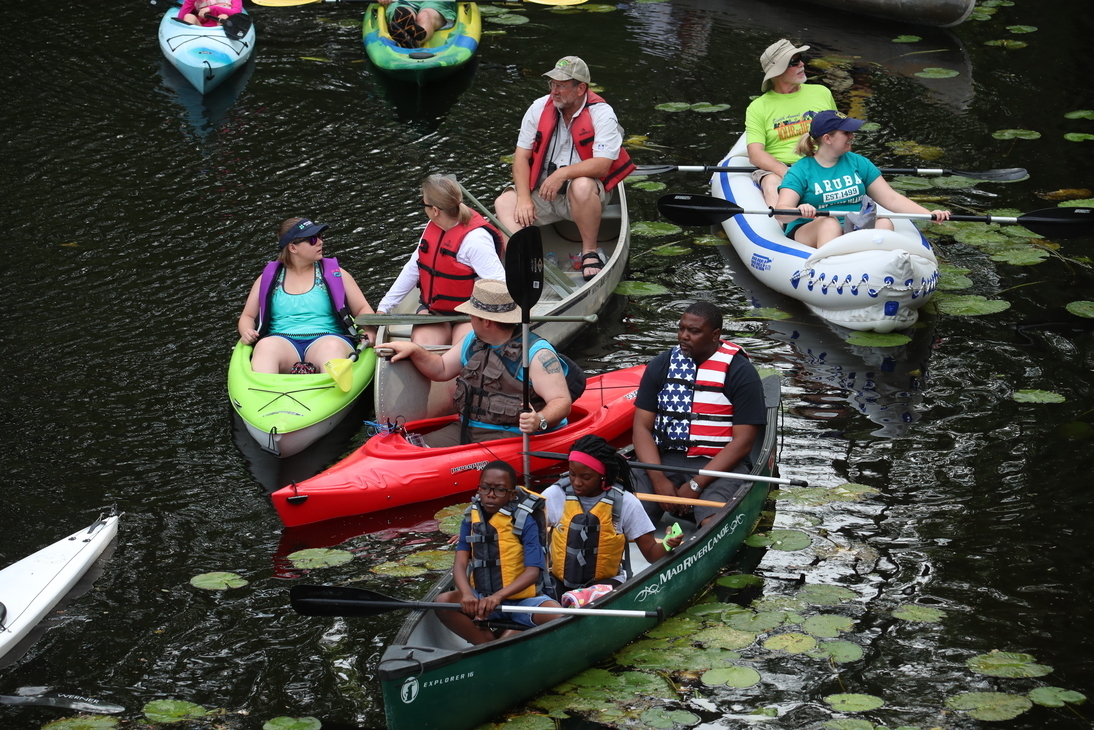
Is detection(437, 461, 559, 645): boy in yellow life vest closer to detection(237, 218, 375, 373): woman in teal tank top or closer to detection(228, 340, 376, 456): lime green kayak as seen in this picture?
detection(228, 340, 376, 456): lime green kayak

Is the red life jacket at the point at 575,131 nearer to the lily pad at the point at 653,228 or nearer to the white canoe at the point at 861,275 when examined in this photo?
the lily pad at the point at 653,228

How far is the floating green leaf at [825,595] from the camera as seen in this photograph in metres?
4.95

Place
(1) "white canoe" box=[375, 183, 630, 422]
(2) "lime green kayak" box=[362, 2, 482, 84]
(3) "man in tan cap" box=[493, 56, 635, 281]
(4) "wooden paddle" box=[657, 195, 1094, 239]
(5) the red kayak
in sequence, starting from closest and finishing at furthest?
1. (5) the red kayak
2. (1) "white canoe" box=[375, 183, 630, 422]
3. (4) "wooden paddle" box=[657, 195, 1094, 239]
4. (3) "man in tan cap" box=[493, 56, 635, 281]
5. (2) "lime green kayak" box=[362, 2, 482, 84]

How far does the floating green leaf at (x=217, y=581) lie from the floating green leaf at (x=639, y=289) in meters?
3.54

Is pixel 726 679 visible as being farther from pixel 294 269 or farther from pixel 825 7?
pixel 825 7

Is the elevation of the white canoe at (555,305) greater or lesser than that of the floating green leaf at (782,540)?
greater

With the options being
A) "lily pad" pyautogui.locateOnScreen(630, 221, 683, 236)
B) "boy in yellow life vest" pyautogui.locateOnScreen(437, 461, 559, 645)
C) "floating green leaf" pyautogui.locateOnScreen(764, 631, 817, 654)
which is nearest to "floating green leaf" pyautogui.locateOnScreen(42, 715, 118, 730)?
"boy in yellow life vest" pyautogui.locateOnScreen(437, 461, 559, 645)

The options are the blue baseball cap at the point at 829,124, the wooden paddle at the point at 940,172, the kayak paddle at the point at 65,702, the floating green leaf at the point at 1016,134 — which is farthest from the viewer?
the floating green leaf at the point at 1016,134

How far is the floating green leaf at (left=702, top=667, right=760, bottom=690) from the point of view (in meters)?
4.39

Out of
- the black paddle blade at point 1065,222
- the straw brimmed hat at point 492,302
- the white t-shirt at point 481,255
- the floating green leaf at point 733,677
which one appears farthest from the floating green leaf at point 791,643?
the black paddle blade at point 1065,222

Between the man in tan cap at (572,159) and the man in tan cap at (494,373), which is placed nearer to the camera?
the man in tan cap at (494,373)

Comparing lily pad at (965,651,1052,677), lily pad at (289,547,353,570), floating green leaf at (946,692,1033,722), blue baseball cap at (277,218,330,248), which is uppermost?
blue baseball cap at (277,218,330,248)

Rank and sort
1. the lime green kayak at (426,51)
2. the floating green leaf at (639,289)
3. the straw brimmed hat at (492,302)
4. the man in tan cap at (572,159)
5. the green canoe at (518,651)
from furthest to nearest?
the lime green kayak at (426,51), the floating green leaf at (639,289), the man in tan cap at (572,159), the straw brimmed hat at (492,302), the green canoe at (518,651)

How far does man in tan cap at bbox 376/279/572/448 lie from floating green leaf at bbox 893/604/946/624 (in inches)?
67.2
